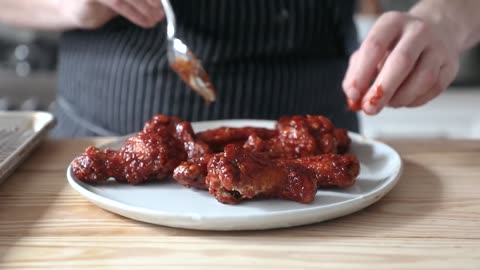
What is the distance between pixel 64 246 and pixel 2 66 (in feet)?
6.15

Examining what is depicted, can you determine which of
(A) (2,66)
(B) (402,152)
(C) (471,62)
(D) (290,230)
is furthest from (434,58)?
(A) (2,66)

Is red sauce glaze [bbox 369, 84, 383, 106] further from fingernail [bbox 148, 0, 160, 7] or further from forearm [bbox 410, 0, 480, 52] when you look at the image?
fingernail [bbox 148, 0, 160, 7]

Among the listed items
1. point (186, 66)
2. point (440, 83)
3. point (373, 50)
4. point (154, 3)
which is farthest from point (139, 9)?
point (440, 83)

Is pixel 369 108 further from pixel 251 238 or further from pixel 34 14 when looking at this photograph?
pixel 34 14

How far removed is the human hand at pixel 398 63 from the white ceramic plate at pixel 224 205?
0.39 ft

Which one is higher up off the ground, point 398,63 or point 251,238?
point 398,63

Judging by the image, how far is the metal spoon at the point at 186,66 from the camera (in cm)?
106

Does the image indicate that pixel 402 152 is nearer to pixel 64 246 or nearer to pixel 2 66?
pixel 64 246

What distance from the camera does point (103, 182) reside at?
0.82 m

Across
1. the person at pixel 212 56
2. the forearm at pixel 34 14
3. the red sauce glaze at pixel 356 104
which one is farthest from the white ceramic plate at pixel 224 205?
the forearm at pixel 34 14

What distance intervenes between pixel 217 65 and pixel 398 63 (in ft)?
1.32

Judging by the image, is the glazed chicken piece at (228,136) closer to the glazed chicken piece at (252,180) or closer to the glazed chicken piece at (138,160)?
the glazed chicken piece at (138,160)

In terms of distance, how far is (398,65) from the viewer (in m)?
0.90

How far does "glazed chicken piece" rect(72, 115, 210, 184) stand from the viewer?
0.79 m
